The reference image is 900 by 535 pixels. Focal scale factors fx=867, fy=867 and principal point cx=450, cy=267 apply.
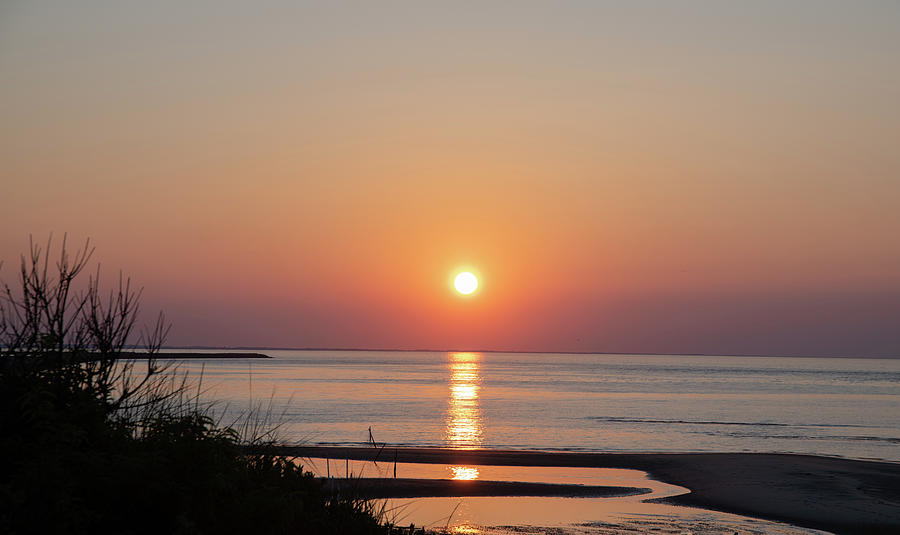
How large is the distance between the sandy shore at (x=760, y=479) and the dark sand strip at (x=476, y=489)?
213 mm

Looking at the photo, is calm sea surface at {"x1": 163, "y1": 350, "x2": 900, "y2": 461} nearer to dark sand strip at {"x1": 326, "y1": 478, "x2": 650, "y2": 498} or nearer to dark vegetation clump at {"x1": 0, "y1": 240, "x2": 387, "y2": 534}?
dark sand strip at {"x1": 326, "y1": 478, "x2": 650, "y2": 498}

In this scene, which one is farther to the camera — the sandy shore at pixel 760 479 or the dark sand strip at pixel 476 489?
the dark sand strip at pixel 476 489

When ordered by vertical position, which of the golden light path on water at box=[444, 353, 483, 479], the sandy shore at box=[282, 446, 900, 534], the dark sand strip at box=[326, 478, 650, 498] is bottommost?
the dark sand strip at box=[326, 478, 650, 498]

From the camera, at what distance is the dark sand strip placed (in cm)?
3006

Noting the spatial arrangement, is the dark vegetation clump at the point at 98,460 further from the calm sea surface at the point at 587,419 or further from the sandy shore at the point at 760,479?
the calm sea surface at the point at 587,419

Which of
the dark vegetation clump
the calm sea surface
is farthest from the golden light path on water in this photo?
the dark vegetation clump

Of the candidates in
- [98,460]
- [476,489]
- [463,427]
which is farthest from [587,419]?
[98,460]

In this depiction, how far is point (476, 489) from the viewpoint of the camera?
1227 inches

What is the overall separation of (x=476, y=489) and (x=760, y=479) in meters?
12.6

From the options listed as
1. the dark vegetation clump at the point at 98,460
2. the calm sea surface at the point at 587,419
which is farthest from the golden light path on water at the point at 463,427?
the dark vegetation clump at the point at 98,460

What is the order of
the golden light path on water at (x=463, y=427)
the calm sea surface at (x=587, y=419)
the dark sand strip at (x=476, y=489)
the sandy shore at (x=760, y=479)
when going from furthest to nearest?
the calm sea surface at (x=587, y=419) < the golden light path on water at (x=463, y=427) < the dark sand strip at (x=476, y=489) < the sandy shore at (x=760, y=479)

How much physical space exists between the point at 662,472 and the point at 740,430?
24.6 meters

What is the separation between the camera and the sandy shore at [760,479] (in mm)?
28031

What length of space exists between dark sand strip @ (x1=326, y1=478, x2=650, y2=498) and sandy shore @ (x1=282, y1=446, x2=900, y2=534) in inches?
8.4
